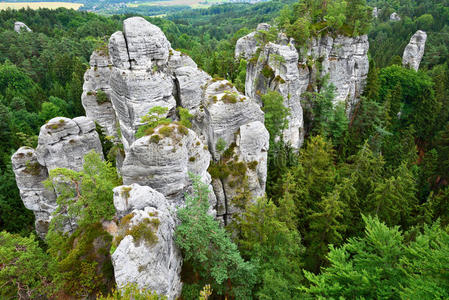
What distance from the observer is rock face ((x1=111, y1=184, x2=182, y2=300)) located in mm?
12695

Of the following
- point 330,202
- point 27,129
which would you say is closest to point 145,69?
point 330,202

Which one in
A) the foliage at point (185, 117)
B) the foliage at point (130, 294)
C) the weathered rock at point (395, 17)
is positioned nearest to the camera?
the foliage at point (130, 294)

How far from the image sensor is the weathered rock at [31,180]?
29.7 meters

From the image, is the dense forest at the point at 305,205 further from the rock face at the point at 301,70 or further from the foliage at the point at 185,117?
the foliage at the point at 185,117

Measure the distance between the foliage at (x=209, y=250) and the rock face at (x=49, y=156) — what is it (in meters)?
20.1

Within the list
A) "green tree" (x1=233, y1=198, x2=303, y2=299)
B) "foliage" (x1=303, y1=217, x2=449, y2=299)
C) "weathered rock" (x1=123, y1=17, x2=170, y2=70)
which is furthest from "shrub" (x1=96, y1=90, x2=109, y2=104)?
"foliage" (x1=303, y1=217, x2=449, y2=299)

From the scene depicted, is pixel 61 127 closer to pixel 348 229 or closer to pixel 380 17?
pixel 348 229

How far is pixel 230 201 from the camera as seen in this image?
23.8 m

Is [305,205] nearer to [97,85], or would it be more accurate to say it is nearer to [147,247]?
[147,247]

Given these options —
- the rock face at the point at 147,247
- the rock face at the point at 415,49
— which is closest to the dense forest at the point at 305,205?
the rock face at the point at 147,247

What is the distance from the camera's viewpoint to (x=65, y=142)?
2927 centimetres

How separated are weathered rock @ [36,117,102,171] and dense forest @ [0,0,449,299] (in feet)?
27.7

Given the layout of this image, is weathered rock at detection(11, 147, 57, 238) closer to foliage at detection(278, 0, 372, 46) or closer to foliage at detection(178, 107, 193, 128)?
foliage at detection(178, 107, 193, 128)

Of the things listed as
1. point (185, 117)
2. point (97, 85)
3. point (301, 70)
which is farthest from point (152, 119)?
point (301, 70)
